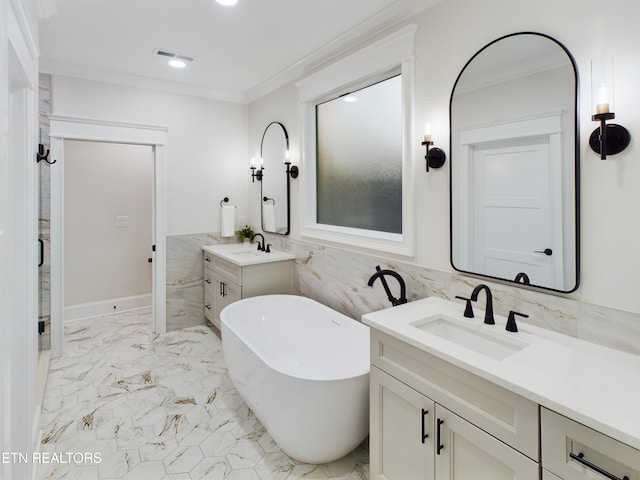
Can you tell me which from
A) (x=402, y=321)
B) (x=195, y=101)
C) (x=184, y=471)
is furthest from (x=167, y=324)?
(x=402, y=321)

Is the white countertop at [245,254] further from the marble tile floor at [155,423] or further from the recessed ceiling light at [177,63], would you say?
the recessed ceiling light at [177,63]

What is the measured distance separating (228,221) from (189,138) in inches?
39.4

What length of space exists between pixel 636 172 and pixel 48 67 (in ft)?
13.9

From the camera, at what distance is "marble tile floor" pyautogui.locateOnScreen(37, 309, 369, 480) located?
1.91 metres

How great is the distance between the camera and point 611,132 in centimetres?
136

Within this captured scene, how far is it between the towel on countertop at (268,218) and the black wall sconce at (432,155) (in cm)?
207

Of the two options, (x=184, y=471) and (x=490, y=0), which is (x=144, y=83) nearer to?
(x=490, y=0)

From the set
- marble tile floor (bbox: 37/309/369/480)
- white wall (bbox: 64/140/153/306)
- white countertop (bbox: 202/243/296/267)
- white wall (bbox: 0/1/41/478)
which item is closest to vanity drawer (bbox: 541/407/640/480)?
marble tile floor (bbox: 37/309/369/480)

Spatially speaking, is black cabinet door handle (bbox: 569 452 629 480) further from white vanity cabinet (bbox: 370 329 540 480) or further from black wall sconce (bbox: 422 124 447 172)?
black wall sconce (bbox: 422 124 447 172)

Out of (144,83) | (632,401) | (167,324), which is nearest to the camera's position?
(632,401)

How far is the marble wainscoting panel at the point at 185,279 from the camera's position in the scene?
12.7 feet

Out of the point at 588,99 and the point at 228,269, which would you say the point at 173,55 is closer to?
the point at 228,269

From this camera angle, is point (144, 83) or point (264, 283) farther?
point (144, 83)

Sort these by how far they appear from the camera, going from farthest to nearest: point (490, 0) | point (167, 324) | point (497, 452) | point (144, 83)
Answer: point (167, 324)
point (144, 83)
point (490, 0)
point (497, 452)
